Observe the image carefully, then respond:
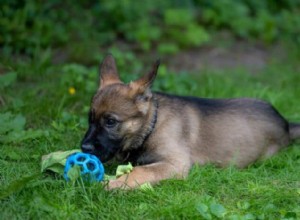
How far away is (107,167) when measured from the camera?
Result: 5.26 meters

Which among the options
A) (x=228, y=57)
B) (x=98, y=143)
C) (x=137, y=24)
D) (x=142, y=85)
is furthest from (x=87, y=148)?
(x=228, y=57)

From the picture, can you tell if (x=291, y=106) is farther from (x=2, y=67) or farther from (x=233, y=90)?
(x=2, y=67)

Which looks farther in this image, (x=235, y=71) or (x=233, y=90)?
(x=235, y=71)

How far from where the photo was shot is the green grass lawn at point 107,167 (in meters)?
4.20

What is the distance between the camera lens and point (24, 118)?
5855 mm

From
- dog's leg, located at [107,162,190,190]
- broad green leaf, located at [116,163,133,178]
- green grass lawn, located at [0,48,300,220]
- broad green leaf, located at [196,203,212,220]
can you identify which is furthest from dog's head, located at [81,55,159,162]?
broad green leaf, located at [196,203,212,220]

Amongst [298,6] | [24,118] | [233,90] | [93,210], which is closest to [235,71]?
[233,90]

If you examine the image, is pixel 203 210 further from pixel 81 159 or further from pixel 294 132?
pixel 294 132

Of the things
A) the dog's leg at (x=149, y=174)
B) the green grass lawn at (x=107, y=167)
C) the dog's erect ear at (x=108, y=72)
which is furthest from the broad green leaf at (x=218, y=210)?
the dog's erect ear at (x=108, y=72)

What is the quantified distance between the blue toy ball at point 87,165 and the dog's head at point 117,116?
0.21 m

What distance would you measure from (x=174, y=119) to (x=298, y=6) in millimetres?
5683

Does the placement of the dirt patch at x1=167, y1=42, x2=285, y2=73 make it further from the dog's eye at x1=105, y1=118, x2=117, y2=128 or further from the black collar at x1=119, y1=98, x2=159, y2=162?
the dog's eye at x1=105, y1=118, x2=117, y2=128

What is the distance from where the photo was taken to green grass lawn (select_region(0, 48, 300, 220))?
13.8 feet

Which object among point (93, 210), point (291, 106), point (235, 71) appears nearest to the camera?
point (93, 210)
